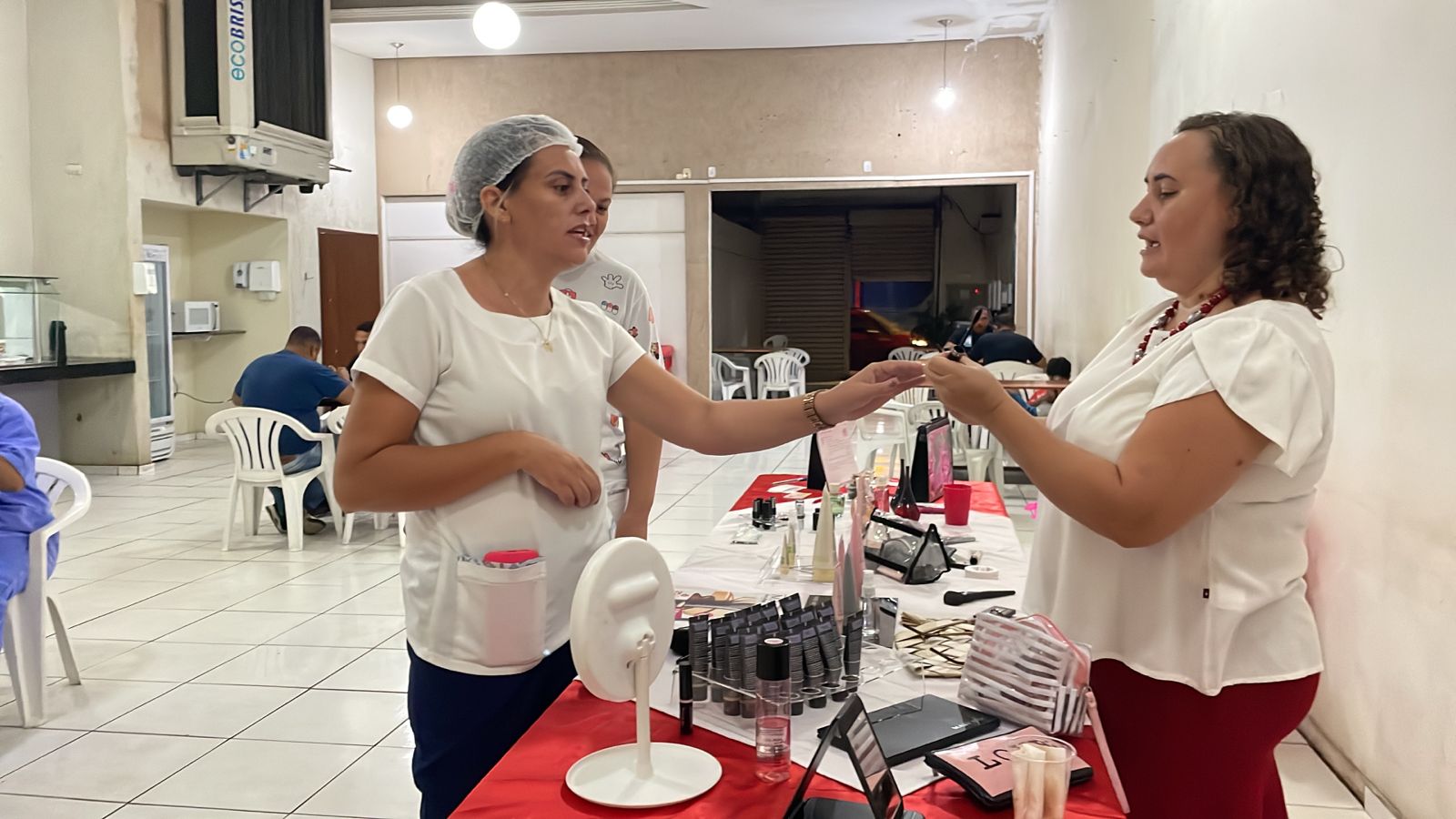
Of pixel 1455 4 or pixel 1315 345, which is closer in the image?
pixel 1315 345

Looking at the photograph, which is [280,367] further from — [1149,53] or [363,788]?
[1149,53]

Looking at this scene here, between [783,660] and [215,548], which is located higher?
[783,660]

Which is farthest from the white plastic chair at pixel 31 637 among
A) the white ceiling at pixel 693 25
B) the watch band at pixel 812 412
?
the white ceiling at pixel 693 25

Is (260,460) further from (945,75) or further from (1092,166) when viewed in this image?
(945,75)

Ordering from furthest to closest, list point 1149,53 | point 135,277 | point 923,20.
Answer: point 923,20
point 135,277
point 1149,53

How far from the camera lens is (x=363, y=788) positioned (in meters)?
3.11

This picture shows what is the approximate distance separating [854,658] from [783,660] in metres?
0.31

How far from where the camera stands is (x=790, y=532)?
2.82 metres

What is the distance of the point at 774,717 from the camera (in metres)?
1.49

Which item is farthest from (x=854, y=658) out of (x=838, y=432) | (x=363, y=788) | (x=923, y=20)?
(x=923, y=20)

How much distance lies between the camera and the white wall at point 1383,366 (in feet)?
8.32

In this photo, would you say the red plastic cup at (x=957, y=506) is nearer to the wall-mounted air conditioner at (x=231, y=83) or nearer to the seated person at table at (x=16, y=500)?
the seated person at table at (x=16, y=500)

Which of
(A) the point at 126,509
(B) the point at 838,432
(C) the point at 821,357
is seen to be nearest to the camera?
(B) the point at 838,432

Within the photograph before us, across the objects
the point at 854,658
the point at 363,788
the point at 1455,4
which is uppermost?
the point at 1455,4
